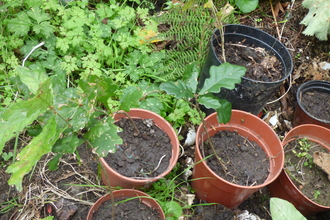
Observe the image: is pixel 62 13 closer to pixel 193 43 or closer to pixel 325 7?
pixel 193 43

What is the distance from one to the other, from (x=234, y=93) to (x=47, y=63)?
1.55 meters

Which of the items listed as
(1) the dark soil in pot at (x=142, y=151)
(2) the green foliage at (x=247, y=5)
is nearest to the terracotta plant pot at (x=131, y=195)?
(1) the dark soil in pot at (x=142, y=151)

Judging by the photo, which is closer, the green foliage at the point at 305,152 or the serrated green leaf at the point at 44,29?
the green foliage at the point at 305,152

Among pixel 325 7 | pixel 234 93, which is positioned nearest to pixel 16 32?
pixel 234 93

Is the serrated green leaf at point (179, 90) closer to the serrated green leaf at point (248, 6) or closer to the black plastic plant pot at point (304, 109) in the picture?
the black plastic plant pot at point (304, 109)

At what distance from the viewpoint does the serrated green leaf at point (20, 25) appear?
2.48m

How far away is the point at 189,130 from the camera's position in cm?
243

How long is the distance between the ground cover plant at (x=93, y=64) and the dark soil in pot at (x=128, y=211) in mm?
112

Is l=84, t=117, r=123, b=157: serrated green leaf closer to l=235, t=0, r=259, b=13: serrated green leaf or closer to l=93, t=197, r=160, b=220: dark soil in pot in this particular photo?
l=93, t=197, r=160, b=220: dark soil in pot

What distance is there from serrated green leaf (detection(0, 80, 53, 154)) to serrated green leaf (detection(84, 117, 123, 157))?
0.26 meters

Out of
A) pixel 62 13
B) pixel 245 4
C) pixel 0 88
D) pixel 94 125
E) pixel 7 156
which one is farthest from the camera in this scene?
pixel 245 4

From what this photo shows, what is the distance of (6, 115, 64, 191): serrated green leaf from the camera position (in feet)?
3.46

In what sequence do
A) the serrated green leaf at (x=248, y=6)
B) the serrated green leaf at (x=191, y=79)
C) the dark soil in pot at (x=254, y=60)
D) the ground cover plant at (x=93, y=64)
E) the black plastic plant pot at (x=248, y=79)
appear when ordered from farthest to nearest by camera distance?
the serrated green leaf at (x=248, y=6) → the dark soil in pot at (x=254, y=60) → the black plastic plant pot at (x=248, y=79) → the ground cover plant at (x=93, y=64) → the serrated green leaf at (x=191, y=79)

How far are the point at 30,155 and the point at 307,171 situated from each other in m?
1.94
